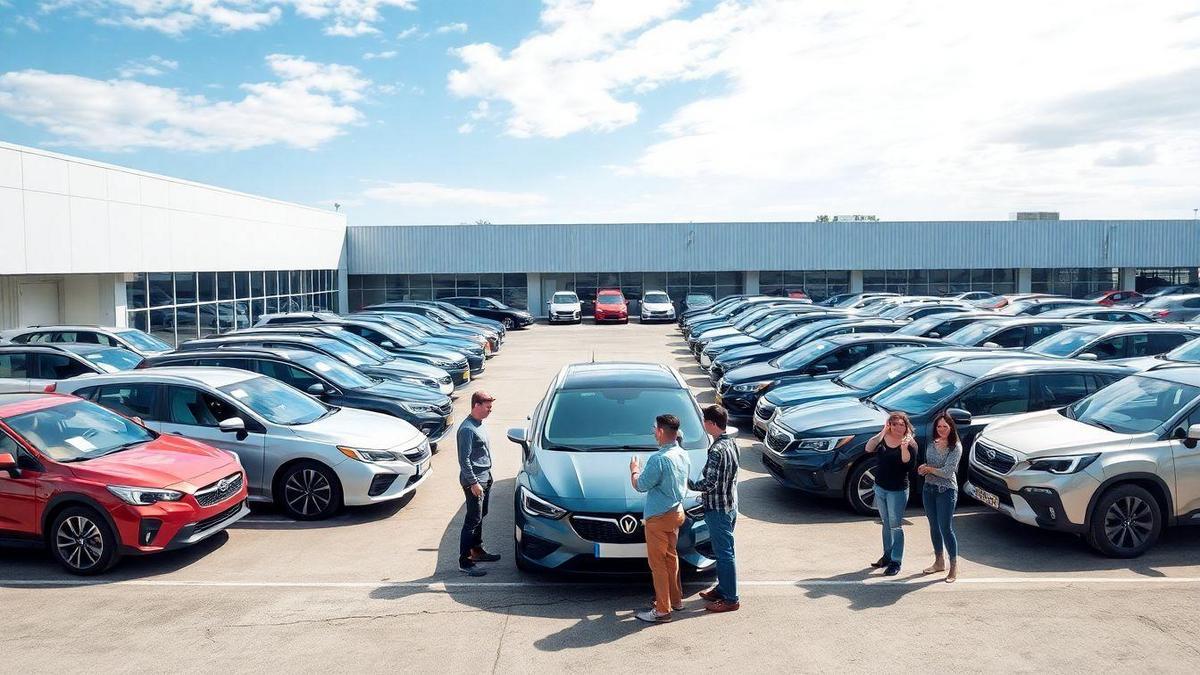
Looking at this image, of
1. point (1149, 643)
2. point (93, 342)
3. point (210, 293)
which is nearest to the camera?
point (1149, 643)

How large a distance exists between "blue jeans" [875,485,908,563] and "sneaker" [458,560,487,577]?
3402 mm

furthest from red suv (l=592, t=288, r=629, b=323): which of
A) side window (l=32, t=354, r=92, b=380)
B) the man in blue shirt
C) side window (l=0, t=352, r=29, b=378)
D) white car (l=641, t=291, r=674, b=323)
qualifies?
the man in blue shirt

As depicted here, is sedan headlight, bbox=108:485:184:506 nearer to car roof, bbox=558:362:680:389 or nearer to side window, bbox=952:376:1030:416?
car roof, bbox=558:362:680:389

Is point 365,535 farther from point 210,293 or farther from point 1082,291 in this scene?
Result: point 1082,291

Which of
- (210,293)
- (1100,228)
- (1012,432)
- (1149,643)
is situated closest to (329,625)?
(1149,643)

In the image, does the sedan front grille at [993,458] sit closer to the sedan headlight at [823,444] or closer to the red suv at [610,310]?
the sedan headlight at [823,444]

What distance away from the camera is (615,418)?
845 cm

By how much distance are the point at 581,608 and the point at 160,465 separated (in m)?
4.09

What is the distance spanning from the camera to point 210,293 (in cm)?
2788

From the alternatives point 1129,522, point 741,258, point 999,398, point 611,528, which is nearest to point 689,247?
point 741,258

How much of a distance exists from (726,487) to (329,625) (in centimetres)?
304

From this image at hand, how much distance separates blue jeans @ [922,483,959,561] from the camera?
24.0ft

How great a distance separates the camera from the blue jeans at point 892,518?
7402 mm

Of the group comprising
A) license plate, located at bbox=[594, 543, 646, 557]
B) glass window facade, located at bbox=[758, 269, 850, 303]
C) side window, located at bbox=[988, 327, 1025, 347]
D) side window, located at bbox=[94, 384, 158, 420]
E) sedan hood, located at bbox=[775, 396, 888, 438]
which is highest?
glass window facade, located at bbox=[758, 269, 850, 303]
